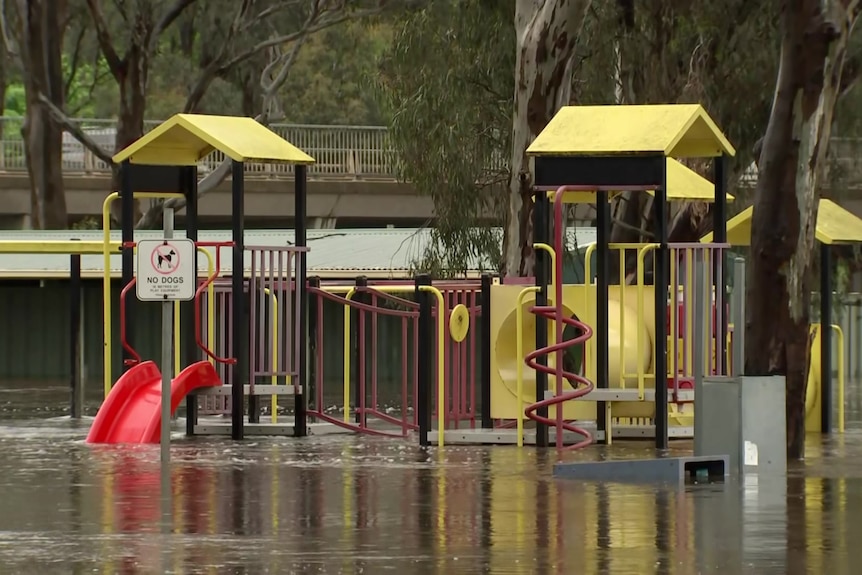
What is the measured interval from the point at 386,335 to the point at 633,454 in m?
18.8

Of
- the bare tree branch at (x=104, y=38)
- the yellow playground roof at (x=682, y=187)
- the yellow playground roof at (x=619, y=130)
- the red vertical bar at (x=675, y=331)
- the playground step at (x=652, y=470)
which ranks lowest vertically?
the playground step at (x=652, y=470)

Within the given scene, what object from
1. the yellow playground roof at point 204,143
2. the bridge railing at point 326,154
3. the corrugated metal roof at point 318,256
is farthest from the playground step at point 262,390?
the bridge railing at point 326,154

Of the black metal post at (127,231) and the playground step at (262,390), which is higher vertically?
the black metal post at (127,231)

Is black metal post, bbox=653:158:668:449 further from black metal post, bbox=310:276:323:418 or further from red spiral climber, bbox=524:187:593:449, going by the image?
black metal post, bbox=310:276:323:418

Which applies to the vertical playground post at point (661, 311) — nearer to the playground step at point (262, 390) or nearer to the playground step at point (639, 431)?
the playground step at point (639, 431)

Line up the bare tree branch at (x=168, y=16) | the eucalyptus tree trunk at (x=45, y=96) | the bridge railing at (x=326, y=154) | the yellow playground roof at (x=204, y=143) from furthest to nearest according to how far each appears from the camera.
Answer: the bridge railing at (x=326, y=154) < the eucalyptus tree trunk at (x=45, y=96) < the bare tree branch at (x=168, y=16) < the yellow playground roof at (x=204, y=143)

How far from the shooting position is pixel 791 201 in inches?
610

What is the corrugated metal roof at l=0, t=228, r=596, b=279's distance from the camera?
31734 millimetres

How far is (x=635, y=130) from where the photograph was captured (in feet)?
53.5

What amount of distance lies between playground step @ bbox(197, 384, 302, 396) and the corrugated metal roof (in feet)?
38.7

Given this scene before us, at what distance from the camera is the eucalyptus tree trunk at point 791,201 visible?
50.4 feet

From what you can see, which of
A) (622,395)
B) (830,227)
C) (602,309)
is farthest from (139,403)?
(830,227)

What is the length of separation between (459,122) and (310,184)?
21383 mm

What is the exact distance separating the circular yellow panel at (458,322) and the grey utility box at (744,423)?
341 cm
